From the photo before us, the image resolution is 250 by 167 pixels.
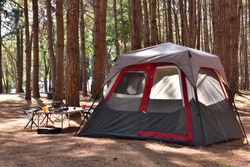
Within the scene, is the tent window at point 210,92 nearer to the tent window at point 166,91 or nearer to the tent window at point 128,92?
the tent window at point 166,91

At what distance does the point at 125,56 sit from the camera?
781 cm

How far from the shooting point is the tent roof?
23.3ft

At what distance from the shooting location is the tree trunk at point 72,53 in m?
10.5

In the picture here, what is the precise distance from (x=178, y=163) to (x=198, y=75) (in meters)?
2.76

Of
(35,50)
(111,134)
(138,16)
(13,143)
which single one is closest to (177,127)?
(111,134)

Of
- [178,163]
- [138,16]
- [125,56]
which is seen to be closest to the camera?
[178,163]

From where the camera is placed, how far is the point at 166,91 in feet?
24.9

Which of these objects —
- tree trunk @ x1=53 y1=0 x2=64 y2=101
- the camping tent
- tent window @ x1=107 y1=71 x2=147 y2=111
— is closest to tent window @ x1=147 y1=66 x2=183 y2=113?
the camping tent

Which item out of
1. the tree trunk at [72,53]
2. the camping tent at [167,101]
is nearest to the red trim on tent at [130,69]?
the camping tent at [167,101]

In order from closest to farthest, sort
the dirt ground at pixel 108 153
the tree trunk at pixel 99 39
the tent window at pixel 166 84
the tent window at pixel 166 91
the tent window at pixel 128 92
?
the dirt ground at pixel 108 153, the tent window at pixel 166 91, the tent window at pixel 166 84, the tent window at pixel 128 92, the tree trunk at pixel 99 39

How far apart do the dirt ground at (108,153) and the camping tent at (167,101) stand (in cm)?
32

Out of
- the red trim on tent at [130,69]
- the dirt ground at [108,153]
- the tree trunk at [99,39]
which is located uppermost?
the tree trunk at [99,39]

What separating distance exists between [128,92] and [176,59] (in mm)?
1388

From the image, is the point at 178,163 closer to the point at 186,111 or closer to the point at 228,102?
the point at 186,111
